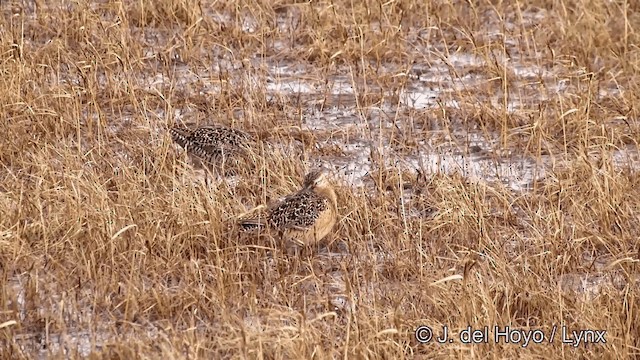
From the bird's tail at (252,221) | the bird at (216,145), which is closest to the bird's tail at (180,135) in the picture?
the bird at (216,145)

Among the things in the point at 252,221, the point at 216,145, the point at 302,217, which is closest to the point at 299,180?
the point at 216,145

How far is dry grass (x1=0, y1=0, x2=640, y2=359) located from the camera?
6.67m

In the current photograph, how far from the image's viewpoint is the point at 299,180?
888 centimetres

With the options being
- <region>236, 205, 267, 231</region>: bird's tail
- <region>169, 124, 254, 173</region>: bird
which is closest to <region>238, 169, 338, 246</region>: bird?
<region>236, 205, 267, 231</region>: bird's tail

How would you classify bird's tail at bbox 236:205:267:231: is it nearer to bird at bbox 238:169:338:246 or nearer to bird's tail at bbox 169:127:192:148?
bird at bbox 238:169:338:246

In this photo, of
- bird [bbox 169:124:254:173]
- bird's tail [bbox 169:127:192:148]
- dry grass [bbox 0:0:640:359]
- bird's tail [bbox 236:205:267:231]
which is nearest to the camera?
dry grass [bbox 0:0:640:359]

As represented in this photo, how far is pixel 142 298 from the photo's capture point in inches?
271

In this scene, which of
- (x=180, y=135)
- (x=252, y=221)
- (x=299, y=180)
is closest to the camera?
(x=252, y=221)

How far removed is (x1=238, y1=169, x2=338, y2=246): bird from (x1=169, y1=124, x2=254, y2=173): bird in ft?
3.16

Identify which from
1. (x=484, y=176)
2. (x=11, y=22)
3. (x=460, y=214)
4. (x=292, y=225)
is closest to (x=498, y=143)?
(x=484, y=176)

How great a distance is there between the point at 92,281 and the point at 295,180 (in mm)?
2172

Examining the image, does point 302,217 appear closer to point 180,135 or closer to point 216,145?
point 216,145

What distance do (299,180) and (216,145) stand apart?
678 mm

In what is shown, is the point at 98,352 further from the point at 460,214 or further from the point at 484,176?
the point at 484,176
